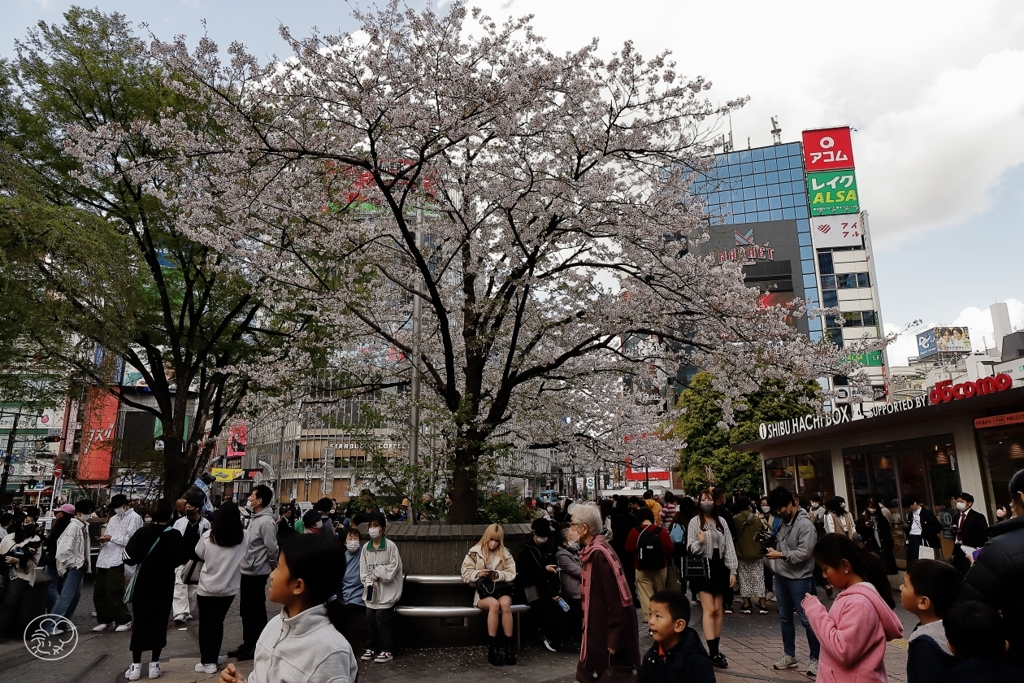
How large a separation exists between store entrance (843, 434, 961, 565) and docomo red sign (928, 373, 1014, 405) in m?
1.36

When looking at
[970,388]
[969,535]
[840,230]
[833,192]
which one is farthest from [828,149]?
[969,535]

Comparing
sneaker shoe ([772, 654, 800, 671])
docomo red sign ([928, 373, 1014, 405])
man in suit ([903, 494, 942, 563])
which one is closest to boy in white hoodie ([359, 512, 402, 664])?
sneaker shoe ([772, 654, 800, 671])

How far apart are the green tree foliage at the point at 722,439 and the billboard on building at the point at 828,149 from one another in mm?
31859

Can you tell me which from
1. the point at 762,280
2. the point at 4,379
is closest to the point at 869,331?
the point at 762,280

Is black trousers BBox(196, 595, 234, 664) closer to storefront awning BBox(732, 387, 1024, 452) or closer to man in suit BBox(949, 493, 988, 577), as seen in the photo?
man in suit BBox(949, 493, 988, 577)

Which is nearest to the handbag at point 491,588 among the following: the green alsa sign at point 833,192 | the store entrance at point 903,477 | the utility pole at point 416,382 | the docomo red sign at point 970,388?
the utility pole at point 416,382

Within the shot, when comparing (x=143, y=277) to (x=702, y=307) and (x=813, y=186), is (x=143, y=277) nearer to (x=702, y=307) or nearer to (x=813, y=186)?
(x=702, y=307)

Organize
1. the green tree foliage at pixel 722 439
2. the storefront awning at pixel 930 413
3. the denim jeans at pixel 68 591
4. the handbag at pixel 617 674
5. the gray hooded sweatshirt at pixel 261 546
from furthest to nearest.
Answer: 1. the green tree foliage at pixel 722 439
2. the storefront awning at pixel 930 413
3. the denim jeans at pixel 68 591
4. the gray hooded sweatshirt at pixel 261 546
5. the handbag at pixel 617 674

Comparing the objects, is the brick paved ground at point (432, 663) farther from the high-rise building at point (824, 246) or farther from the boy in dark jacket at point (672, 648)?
the high-rise building at point (824, 246)

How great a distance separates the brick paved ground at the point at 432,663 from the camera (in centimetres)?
621

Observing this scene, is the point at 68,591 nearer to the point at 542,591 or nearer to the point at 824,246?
the point at 542,591

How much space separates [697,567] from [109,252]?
10922 mm

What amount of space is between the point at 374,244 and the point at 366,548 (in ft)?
20.2

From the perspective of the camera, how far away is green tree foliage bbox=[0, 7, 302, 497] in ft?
34.9
